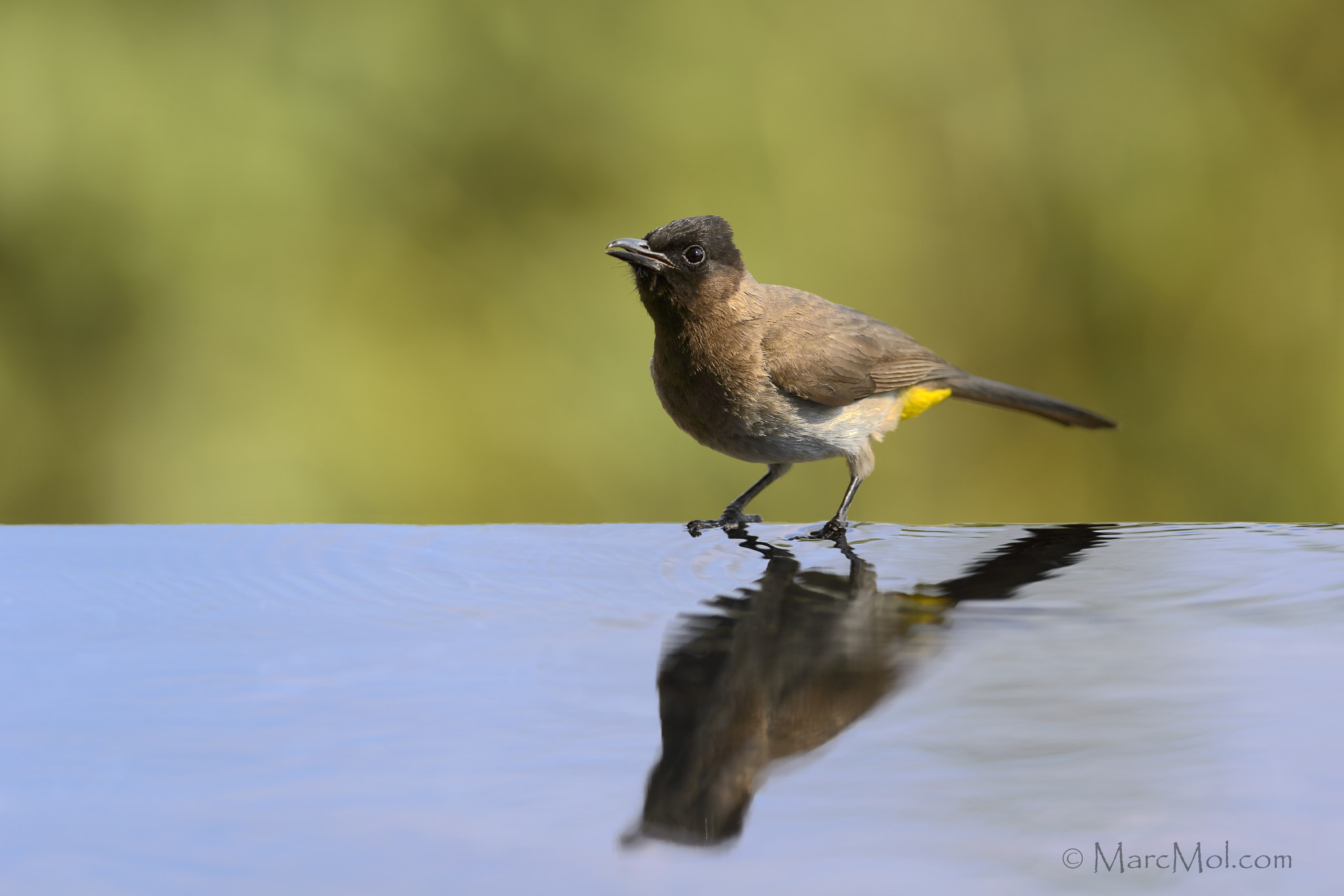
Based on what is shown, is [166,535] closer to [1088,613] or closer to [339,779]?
[339,779]

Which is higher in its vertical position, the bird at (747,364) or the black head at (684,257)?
the black head at (684,257)

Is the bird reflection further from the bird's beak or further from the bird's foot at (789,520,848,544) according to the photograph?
the bird's beak

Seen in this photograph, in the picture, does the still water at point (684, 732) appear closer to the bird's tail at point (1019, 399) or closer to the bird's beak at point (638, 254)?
the bird's beak at point (638, 254)

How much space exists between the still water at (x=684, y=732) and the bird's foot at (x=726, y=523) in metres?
0.93

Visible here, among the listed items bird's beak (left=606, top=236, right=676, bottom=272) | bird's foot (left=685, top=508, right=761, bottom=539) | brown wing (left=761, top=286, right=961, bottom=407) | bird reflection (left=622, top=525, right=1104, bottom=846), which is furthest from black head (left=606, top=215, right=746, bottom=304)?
bird reflection (left=622, top=525, right=1104, bottom=846)

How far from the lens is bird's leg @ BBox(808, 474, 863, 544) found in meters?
3.07

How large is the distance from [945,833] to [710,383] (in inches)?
97.9

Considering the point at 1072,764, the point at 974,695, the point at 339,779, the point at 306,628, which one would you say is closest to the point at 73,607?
the point at 306,628

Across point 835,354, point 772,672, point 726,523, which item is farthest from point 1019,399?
point 772,672

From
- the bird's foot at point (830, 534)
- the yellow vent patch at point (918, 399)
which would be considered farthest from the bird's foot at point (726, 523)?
the yellow vent patch at point (918, 399)

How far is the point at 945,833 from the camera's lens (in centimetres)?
104

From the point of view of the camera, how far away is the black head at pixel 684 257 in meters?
3.44

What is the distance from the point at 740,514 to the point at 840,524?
1.98 ft

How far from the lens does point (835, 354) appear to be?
3.66m
